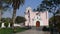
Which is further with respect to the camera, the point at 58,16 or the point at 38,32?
the point at 38,32

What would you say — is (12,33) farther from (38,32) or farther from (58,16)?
(58,16)

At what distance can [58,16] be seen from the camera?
1302cm

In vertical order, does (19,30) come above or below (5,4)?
below

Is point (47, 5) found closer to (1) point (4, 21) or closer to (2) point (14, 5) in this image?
(2) point (14, 5)

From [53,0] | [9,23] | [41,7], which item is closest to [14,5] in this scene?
[9,23]

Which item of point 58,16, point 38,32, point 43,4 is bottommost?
point 38,32

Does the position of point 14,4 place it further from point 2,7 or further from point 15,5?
point 2,7

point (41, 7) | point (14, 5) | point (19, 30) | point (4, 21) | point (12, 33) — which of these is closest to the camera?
point (41, 7)

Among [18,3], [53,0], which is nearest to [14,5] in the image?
[18,3]

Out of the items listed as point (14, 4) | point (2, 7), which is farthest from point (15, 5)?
point (2, 7)

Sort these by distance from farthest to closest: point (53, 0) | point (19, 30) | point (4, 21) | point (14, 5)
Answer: point (4, 21) → point (14, 5) → point (19, 30) → point (53, 0)

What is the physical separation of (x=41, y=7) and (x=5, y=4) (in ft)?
13.9

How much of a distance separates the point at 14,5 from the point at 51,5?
16.4 ft

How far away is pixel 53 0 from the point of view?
11570 mm
